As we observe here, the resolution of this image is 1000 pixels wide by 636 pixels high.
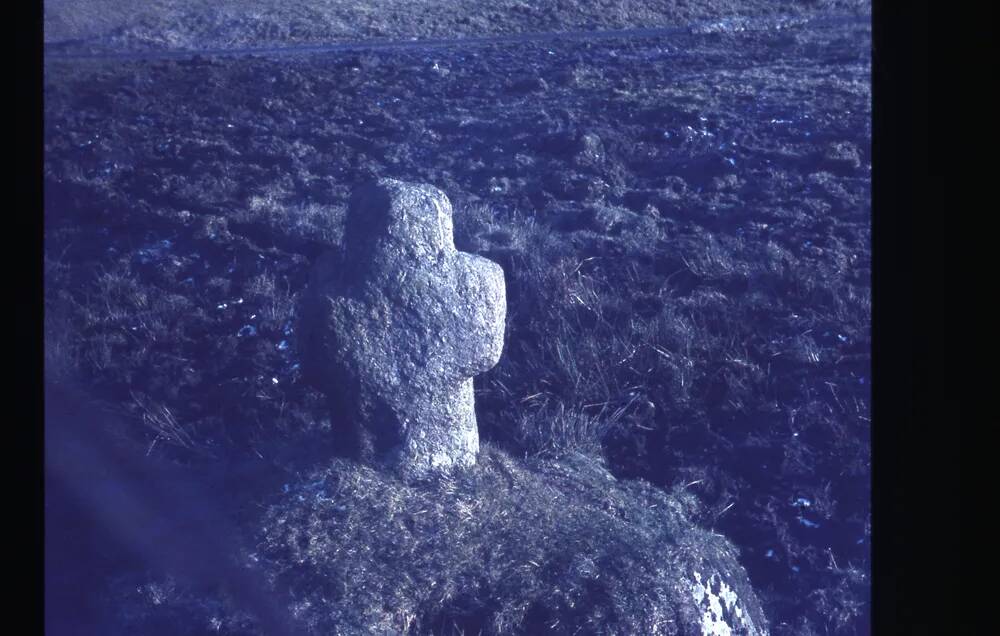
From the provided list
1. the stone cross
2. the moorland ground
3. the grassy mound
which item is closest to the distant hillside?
the moorland ground

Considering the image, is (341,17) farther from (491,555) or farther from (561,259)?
(491,555)

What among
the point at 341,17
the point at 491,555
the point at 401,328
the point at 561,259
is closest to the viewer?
the point at 491,555

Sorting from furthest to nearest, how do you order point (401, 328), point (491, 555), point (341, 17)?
point (341, 17)
point (401, 328)
point (491, 555)

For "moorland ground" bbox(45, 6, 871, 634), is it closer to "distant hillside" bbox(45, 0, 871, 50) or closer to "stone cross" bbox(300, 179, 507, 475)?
"stone cross" bbox(300, 179, 507, 475)

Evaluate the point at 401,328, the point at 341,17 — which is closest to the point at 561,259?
the point at 401,328

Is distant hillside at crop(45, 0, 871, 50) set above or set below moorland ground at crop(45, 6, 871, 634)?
above
